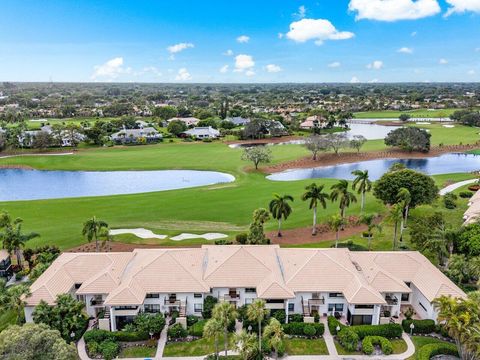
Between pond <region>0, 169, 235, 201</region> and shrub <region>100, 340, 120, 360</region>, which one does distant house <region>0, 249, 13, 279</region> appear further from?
pond <region>0, 169, 235, 201</region>

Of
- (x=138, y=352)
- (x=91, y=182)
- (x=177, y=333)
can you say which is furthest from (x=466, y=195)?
(x=91, y=182)

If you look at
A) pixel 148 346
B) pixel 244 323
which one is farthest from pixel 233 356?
pixel 148 346

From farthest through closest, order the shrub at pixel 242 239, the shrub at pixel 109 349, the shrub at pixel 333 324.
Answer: the shrub at pixel 242 239, the shrub at pixel 333 324, the shrub at pixel 109 349

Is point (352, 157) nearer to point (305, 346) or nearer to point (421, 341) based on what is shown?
point (421, 341)

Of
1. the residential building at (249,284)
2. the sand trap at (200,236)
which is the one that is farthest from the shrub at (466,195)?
the sand trap at (200,236)

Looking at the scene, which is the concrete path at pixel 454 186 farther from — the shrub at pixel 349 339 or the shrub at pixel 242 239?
the shrub at pixel 349 339

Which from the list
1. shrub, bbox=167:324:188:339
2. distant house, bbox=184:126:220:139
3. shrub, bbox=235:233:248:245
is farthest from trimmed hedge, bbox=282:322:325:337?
distant house, bbox=184:126:220:139
